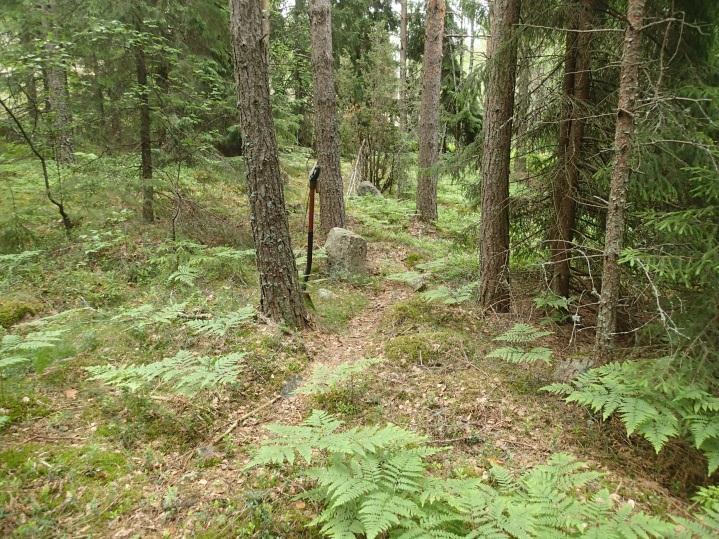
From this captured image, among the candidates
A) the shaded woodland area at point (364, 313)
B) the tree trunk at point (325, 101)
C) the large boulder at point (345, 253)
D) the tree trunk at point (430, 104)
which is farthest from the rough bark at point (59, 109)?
the tree trunk at point (430, 104)

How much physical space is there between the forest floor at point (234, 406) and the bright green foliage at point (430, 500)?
0.49m

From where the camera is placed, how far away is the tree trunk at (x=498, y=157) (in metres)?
5.75

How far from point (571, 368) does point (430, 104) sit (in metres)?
9.70

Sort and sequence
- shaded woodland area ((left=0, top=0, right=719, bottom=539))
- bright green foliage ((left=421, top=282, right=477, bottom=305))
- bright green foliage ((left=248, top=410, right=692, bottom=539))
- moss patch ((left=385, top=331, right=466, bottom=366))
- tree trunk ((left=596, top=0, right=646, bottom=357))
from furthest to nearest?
bright green foliage ((left=421, top=282, right=477, bottom=305)) < moss patch ((left=385, top=331, right=466, bottom=366)) < tree trunk ((left=596, top=0, right=646, bottom=357)) < shaded woodland area ((left=0, top=0, right=719, bottom=539)) < bright green foliage ((left=248, top=410, right=692, bottom=539))

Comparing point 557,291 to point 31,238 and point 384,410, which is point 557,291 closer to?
point 384,410

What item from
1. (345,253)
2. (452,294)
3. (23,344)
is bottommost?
(452,294)

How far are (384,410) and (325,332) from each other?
219cm

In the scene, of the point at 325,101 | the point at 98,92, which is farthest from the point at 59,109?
the point at 325,101

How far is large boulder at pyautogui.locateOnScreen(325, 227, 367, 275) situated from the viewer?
8648 millimetres

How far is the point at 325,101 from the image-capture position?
947 cm

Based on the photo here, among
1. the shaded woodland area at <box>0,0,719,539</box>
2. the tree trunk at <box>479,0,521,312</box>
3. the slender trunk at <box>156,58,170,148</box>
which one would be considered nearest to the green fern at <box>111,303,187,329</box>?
the shaded woodland area at <box>0,0,719,539</box>

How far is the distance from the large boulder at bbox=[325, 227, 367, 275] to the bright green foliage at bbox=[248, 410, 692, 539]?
17.9 feet

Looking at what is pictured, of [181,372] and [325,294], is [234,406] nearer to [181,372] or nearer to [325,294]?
[181,372]

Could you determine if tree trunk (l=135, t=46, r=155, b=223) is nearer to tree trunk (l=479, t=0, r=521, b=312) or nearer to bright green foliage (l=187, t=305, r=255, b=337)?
bright green foliage (l=187, t=305, r=255, b=337)
